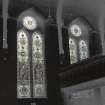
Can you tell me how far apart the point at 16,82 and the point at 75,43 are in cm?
403

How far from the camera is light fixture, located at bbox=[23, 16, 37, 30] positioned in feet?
42.7

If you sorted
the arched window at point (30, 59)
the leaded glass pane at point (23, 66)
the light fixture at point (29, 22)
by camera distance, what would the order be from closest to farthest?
the leaded glass pane at point (23, 66)
the arched window at point (30, 59)
the light fixture at point (29, 22)

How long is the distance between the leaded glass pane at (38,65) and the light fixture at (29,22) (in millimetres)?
384

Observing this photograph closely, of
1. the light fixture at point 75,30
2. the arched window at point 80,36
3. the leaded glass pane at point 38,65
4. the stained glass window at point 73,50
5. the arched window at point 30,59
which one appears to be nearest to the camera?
the arched window at point 30,59

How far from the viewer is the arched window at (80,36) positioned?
14.0m

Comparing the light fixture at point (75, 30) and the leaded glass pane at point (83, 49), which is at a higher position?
the light fixture at point (75, 30)

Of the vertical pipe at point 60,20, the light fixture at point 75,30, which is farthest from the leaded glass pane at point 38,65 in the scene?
the light fixture at point 75,30

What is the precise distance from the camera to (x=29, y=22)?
13125mm

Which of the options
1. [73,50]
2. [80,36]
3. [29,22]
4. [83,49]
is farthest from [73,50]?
[29,22]

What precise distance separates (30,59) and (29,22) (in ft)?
6.12

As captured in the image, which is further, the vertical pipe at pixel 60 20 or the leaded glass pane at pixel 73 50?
the leaded glass pane at pixel 73 50

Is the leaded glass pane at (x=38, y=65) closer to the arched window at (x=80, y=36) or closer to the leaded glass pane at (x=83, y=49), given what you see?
the arched window at (x=80, y=36)

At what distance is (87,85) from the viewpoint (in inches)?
331

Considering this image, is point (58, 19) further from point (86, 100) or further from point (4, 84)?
point (86, 100)
